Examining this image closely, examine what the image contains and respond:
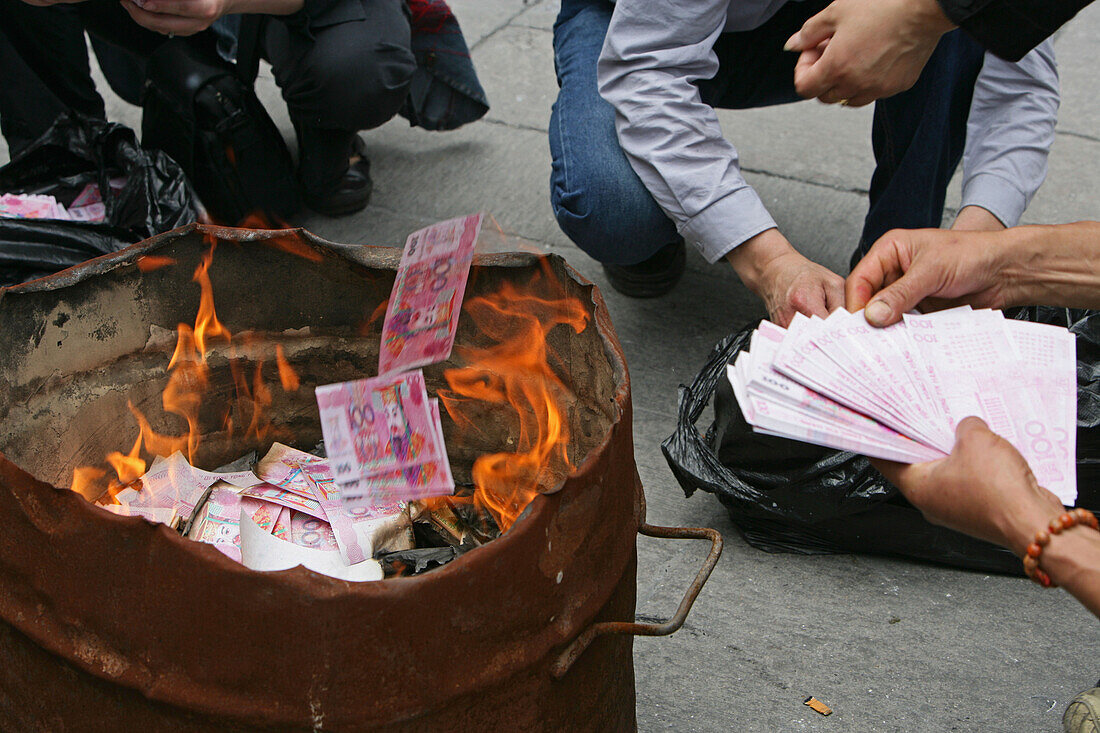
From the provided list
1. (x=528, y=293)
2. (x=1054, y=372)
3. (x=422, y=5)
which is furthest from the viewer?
(x=422, y=5)

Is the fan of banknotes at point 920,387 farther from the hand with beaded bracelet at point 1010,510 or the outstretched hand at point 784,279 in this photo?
the outstretched hand at point 784,279

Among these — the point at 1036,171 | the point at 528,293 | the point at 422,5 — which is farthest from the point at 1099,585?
the point at 422,5

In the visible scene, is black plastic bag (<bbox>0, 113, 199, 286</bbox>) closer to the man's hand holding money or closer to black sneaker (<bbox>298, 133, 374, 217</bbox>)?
the man's hand holding money

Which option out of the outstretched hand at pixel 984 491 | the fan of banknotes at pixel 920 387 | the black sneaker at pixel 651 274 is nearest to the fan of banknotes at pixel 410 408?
the fan of banknotes at pixel 920 387

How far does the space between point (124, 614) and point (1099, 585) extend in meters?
1.10

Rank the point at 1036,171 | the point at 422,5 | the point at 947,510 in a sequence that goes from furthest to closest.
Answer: the point at 422,5 → the point at 1036,171 → the point at 947,510

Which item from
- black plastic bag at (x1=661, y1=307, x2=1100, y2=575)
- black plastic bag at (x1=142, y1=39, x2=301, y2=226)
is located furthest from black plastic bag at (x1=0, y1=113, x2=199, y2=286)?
black plastic bag at (x1=661, y1=307, x2=1100, y2=575)

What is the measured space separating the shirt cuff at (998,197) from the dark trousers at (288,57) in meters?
1.67

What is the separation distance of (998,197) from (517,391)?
47.6 inches

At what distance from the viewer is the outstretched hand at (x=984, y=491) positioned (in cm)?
117

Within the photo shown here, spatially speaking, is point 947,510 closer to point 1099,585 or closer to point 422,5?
point 1099,585

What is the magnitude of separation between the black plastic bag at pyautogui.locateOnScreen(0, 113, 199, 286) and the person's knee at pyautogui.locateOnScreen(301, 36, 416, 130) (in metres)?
0.55

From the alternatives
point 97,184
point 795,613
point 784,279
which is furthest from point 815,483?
point 97,184

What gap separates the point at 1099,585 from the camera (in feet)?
3.65
